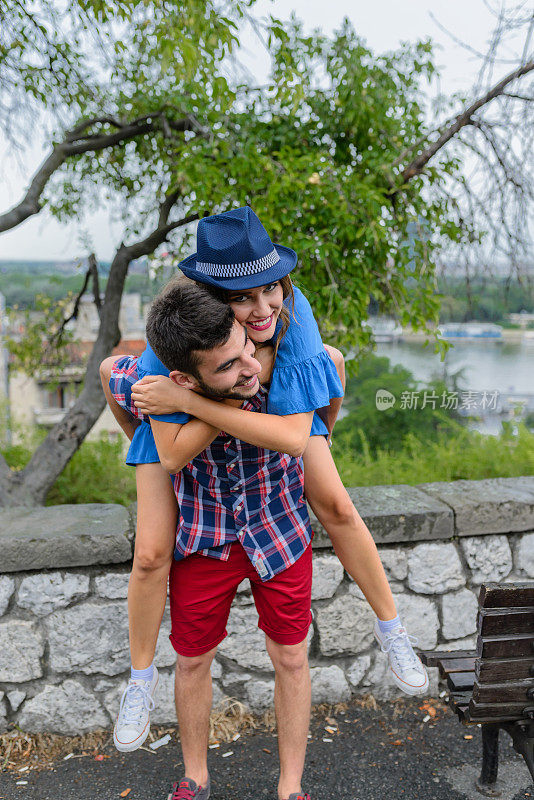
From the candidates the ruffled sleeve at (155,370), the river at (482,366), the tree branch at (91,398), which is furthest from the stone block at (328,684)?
the river at (482,366)

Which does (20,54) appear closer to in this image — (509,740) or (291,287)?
(291,287)

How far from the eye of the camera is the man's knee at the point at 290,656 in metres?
1.83

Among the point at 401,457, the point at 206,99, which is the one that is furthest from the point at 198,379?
the point at 401,457

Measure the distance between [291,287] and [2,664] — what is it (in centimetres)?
175

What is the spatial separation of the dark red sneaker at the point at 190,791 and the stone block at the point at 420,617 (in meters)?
1.04

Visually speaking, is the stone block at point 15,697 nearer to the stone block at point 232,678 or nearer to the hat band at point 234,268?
the stone block at point 232,678

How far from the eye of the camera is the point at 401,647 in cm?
187

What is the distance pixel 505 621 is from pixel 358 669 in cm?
107

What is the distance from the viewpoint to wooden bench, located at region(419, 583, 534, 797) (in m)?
1.65

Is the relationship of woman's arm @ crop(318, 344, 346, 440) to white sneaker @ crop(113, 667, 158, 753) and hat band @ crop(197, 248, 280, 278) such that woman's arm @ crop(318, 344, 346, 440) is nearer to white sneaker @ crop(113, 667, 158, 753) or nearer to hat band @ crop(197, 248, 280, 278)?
hat band @ crop(197, 248, 280, 278)

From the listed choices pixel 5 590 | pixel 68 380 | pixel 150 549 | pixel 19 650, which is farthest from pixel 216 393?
pixel 68 380

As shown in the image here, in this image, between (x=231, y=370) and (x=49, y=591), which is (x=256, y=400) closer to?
(x=231, y=370)

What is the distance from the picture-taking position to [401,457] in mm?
3959

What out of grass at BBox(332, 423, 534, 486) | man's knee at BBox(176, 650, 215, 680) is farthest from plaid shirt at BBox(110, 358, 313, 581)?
grass at BBox(332, 423, 534, 486)
